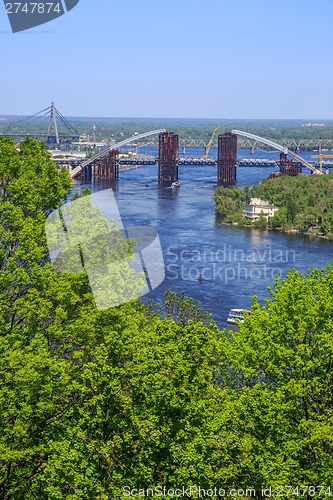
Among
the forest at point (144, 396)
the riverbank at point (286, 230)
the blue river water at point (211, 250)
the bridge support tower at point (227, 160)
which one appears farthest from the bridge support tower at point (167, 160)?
the forest at point (144, 396)

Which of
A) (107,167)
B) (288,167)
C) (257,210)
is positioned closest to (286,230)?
(257,210)

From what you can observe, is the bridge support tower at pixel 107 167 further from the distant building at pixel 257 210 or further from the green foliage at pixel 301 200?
the distant building at pixel 257 210

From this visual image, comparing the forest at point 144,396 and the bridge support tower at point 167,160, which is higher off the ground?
the forest at point 144,396

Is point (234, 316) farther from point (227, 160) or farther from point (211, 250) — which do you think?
point (227, 160)

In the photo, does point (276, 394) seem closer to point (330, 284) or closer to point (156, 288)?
point (330, 284)

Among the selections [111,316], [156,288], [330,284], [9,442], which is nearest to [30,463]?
[9,442]

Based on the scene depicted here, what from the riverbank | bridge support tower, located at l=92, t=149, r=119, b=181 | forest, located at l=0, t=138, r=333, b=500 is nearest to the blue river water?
the riverbank

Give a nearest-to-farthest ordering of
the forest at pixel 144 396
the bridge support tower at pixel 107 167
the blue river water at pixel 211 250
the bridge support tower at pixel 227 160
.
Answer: the forest at pixel 144 396, the blue river water at pixel 211 250, the bridge support tower at pixel 227 160, the bridge support tower at pixel 107 167
